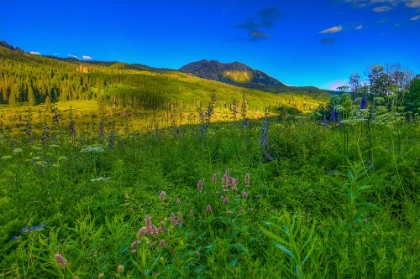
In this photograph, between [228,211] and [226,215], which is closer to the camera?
[228,211]

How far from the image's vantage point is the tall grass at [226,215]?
196cm

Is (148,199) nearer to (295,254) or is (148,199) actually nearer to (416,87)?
(295,254)

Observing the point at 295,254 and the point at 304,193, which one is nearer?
the point at 295,254

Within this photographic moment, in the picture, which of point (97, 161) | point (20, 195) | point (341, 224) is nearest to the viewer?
point (341, 224)

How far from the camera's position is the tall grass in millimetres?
1964

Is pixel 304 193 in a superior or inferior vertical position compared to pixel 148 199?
superior

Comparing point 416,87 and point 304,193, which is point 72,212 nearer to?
point 304,193

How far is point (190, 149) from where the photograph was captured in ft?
25.7

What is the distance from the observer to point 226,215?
303cm

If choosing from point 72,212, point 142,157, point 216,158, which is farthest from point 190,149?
point 72,212

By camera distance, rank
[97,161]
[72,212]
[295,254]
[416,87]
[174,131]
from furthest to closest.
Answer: [416,87] < [174,131] < [97,161] < [72,212] < [295,254]

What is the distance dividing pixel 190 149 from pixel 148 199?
3498mm

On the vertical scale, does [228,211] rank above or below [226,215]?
above

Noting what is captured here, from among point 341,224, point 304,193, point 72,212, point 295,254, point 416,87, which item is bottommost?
point 72,212
